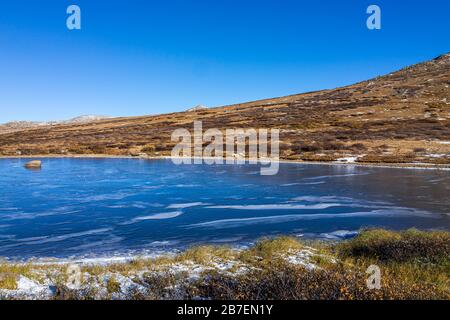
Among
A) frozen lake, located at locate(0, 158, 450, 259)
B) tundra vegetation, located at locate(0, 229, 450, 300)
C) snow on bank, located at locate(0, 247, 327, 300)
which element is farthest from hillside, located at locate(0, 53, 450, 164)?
snow on bank, located at locate(0, 247, 327, 300)

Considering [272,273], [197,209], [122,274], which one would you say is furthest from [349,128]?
[122,274]

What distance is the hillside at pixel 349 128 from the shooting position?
4991 cm

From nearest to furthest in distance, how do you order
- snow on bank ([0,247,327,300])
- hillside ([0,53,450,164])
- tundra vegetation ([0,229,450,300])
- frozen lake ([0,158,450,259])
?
tundra vegetation ([0,229,450,300])
snow on bank ([0,247,327,300])
frozen lake ([0,158,450,259])
hillside ([0,53,450,164])

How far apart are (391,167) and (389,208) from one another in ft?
67.4

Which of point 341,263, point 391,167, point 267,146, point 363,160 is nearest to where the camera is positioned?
point 341,263

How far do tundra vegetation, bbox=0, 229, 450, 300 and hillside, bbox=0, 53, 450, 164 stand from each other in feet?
108

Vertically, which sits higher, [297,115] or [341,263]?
[297,115]

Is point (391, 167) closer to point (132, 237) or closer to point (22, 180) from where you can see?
point (132, 237)

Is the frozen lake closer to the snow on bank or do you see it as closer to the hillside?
the snow on bank

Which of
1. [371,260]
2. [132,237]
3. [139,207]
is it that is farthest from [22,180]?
[371,260]

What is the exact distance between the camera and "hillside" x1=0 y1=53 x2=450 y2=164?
4991 cm

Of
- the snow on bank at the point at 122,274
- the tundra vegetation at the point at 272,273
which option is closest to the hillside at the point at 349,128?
the tundra vegetation at the point at 272,273

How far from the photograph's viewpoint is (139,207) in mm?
19797

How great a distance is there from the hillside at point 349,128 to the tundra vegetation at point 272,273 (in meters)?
32.8
